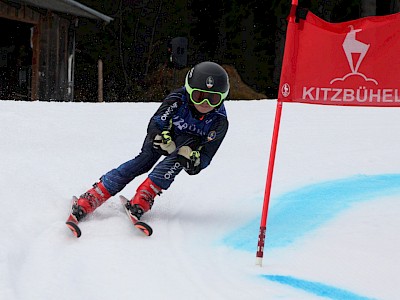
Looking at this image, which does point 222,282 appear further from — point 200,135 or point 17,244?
point 200,135

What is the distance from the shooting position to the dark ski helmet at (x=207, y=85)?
17.3 feet

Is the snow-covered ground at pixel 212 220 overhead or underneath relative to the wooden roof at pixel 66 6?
underneath

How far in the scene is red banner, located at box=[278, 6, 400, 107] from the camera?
467 cm

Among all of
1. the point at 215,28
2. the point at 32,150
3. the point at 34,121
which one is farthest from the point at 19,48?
the point at 32,150

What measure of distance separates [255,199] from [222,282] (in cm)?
229

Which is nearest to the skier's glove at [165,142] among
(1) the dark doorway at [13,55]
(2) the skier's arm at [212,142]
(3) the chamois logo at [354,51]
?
(2) the skier's arm at [212,142]

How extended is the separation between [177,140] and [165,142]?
28 cm

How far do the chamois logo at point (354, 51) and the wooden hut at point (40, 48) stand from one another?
45.2 feet

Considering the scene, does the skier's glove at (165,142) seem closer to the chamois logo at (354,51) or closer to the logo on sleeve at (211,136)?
the logo on sleeve at (211,136)

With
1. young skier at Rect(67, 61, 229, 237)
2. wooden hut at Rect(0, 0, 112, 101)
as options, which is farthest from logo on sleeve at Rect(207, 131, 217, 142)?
wooden hut at Rect(0, 0, 112, 101)

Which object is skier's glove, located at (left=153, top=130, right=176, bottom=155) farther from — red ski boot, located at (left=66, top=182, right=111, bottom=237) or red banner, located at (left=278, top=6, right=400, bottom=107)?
red banner, located at (left=278, top=6, right=400, bottom=107)

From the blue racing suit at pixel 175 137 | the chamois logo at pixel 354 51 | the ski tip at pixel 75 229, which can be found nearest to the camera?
the chamois logo at pixel 354 51

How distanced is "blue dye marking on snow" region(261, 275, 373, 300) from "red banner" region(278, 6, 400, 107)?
1229 mm

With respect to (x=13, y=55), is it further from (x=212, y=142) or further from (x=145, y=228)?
(x=145, y=228)
